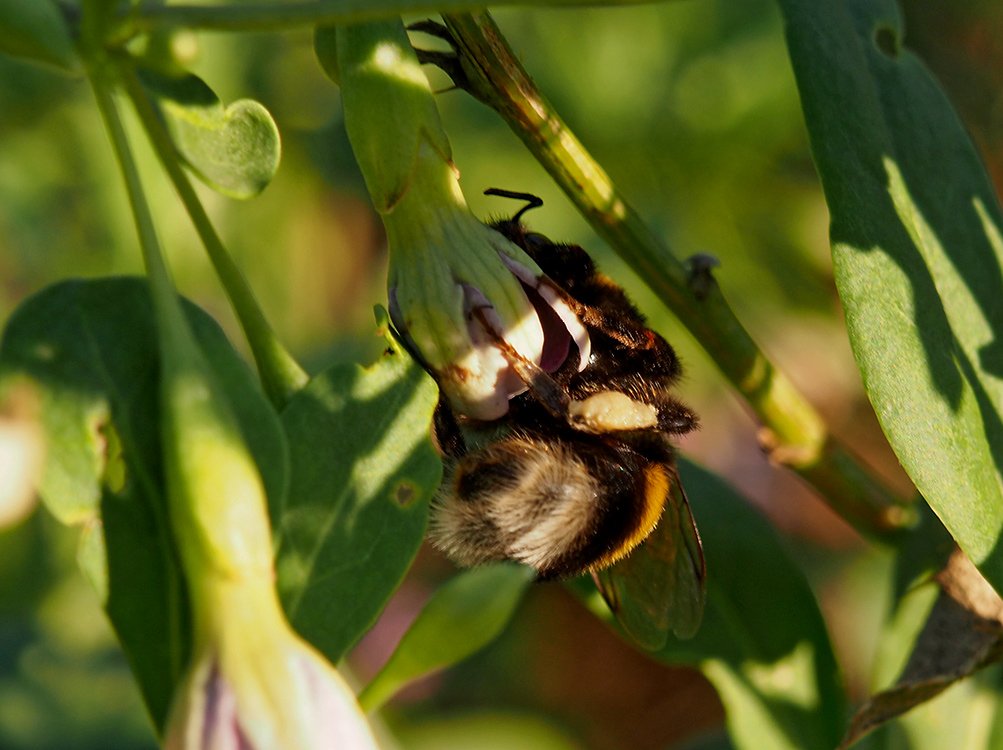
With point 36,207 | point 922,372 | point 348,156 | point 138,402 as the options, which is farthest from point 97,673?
point 922,372

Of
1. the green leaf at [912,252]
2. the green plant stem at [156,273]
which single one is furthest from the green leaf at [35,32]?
the green leaf at [912,252]

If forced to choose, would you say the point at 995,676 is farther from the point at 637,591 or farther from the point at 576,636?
A: the point at 576,636

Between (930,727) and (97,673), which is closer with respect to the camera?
(930,727)

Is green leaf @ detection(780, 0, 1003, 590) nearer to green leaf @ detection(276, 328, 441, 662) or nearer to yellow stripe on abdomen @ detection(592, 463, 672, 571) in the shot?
yellow stripe on abdomen @ detection(592, 463, 672, 571)

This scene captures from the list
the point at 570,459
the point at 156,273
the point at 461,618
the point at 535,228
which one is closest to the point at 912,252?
the point at 570,459

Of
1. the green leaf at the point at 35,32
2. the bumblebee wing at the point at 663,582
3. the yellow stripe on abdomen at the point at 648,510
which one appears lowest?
the bumblebee wing at the point at 663,582

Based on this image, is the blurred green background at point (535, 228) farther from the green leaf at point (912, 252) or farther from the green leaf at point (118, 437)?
the green leaf at point (118, 437)
